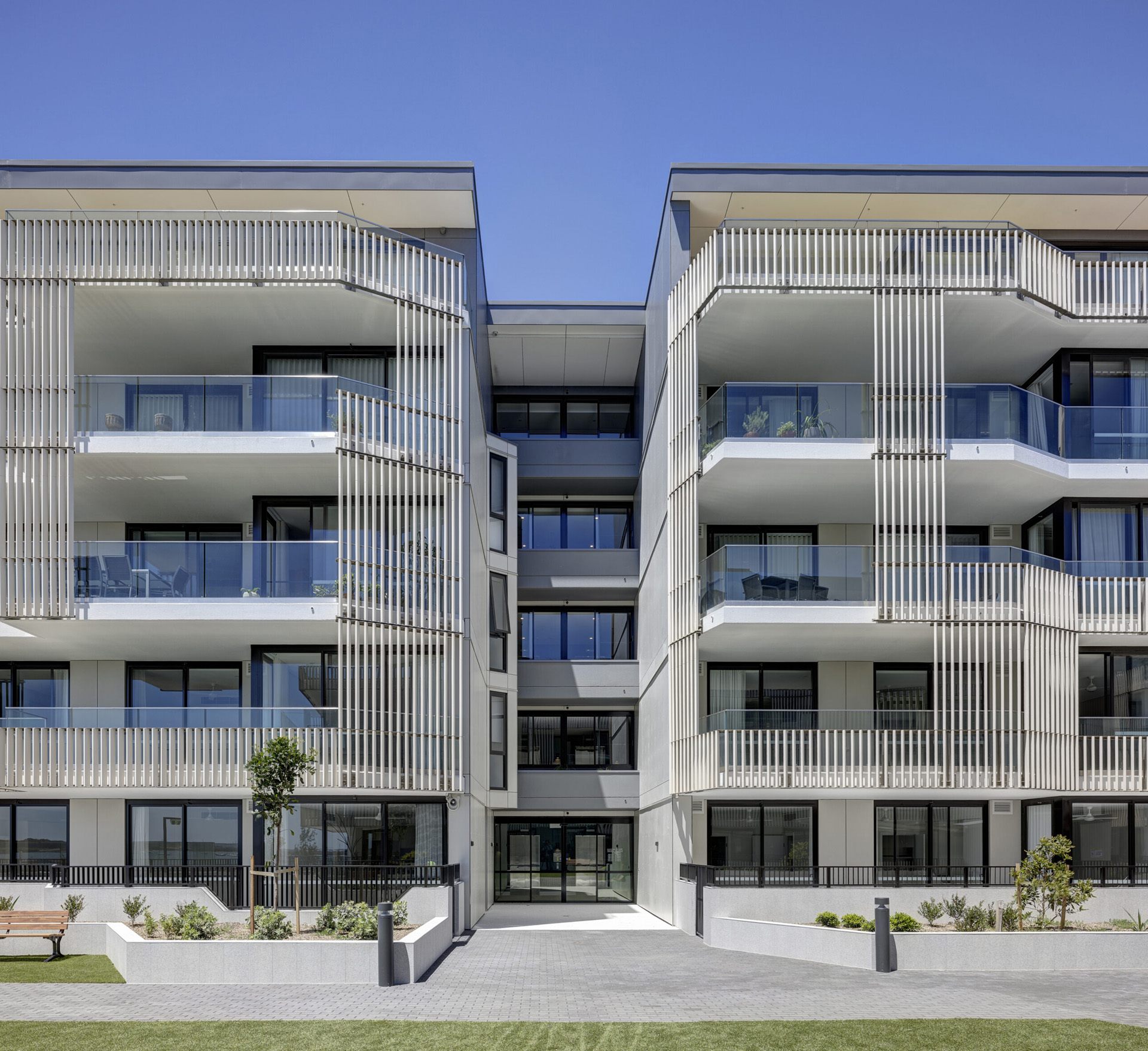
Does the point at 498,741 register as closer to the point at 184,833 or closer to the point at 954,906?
the point at 184,833

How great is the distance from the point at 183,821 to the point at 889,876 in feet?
46.1

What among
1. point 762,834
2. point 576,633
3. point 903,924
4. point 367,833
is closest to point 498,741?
point 576,633

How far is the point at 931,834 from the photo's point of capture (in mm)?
24547

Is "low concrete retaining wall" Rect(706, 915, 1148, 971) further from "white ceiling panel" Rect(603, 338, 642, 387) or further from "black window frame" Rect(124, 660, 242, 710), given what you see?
"white ceiling panel" Rect(603, 338, 642, 387)

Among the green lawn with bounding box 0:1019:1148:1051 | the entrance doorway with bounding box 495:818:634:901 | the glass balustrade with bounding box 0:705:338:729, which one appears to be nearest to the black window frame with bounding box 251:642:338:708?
the glass balustrade with bounding box 0:705:338:729

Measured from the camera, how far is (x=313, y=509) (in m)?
25.0

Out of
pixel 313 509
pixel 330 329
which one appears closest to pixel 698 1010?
pixel 313 509

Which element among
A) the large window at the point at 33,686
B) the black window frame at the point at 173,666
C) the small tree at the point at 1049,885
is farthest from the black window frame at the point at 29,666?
the small tree at the point at 1049,885

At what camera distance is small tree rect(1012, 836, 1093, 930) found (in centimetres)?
1903

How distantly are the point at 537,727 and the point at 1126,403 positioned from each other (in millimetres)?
17491

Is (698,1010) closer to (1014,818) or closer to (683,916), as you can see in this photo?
(683,916)

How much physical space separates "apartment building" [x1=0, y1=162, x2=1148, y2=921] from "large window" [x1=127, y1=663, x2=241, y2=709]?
81 mm

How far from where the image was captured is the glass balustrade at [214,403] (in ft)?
74.5

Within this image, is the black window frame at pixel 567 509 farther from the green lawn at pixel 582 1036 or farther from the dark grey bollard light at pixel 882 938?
the green lawn at pixel 582 1036
